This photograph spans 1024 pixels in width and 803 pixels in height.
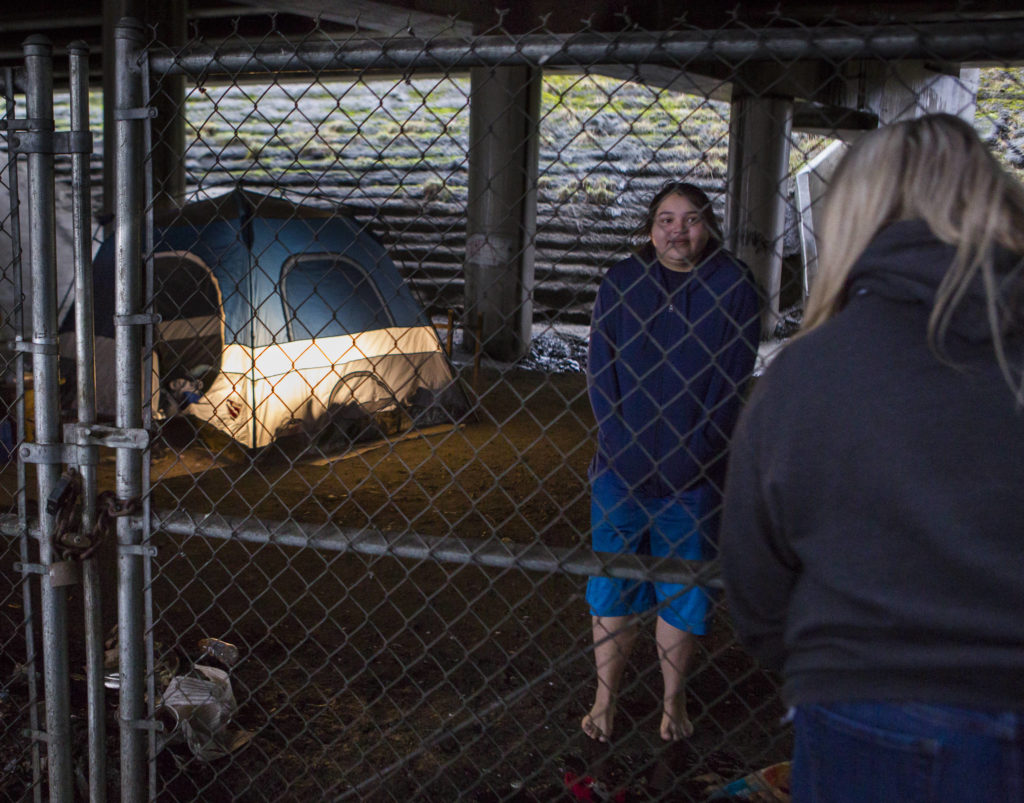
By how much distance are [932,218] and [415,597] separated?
345 centimetres

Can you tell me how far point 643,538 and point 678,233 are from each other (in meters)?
0.90

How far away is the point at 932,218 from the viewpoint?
3.74 feet

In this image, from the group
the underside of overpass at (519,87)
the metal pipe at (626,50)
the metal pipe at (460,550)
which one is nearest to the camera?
the metal pipe at (626,50)

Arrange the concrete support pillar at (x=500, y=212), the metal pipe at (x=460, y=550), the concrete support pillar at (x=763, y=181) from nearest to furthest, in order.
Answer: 1. the metal pipe at (x=460, y=550)
2. the concrete support pillar at (x=500, y=212)
3. the concrete support pillar at (x=763, y=181)

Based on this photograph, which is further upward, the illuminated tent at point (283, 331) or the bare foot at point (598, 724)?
the illuminated tent at point (283, 331)

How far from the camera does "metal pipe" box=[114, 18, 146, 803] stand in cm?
190

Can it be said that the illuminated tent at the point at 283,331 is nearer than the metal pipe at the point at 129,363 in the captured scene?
No

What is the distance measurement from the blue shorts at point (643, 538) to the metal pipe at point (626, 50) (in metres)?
1.30

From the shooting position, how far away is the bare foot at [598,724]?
281cm

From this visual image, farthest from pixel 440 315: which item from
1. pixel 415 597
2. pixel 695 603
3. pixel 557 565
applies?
pixel 557 565

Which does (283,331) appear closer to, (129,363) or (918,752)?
(129,363)

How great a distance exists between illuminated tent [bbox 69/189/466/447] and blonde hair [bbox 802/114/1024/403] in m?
5.38

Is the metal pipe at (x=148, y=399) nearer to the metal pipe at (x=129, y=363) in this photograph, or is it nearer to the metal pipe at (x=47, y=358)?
the metal pipe at (x=129, y=363)

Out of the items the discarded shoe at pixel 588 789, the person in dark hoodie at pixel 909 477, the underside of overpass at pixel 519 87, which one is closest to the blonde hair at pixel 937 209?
the person in dark hoodie at pixel 909 477
